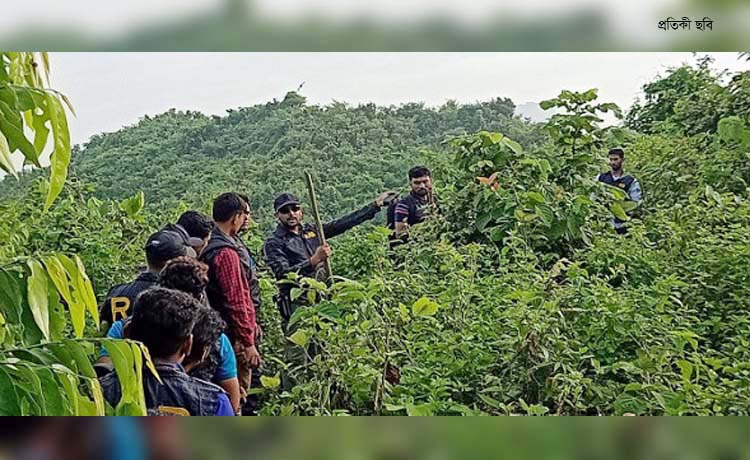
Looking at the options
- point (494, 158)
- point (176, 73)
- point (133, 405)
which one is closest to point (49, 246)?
point (176, 73)

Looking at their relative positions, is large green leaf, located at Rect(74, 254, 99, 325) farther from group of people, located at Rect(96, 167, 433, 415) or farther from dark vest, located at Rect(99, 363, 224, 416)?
group of people, located at Rect(96, 167, 433, 415)

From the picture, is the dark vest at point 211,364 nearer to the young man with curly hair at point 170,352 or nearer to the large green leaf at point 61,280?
the young man with curly hair at point 170,352

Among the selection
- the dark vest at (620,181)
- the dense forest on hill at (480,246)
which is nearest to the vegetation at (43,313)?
the dense forest on hill at (480,246)

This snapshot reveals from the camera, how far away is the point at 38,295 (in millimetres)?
709

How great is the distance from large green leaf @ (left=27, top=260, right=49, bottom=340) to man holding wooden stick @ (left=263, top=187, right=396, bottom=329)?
130cm

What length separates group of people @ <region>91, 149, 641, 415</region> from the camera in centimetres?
195

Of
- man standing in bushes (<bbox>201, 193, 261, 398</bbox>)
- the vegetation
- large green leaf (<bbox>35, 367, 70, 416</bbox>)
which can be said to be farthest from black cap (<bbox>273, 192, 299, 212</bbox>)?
large green leaf (<bbox>35, 367, 70, 416</bbox>)

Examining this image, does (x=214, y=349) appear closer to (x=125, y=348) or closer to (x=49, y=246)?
(x=49, y=246)

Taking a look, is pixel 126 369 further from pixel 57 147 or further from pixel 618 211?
pixel 618 211

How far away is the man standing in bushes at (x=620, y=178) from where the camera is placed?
207cm

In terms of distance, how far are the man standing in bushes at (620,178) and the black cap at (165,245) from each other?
0.98 m

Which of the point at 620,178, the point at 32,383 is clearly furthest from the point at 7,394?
the point at 620,178

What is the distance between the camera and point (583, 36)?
1075mm

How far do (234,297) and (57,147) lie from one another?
139 centimetres
